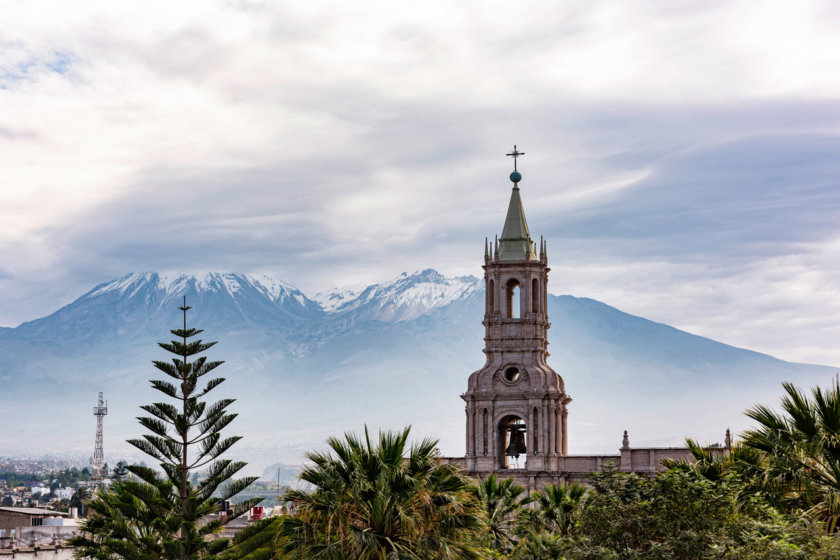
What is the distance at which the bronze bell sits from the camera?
242 ft

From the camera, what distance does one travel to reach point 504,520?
50.8 m

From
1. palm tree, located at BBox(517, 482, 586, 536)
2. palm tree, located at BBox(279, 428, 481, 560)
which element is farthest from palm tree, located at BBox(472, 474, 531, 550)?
palm tree, located at BBox(279, 428, 481, 560)

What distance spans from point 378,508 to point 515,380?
41524 millimetres

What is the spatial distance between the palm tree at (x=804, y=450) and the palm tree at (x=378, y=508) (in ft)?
24.5

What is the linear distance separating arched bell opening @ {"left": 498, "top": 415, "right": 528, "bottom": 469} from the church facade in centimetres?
5

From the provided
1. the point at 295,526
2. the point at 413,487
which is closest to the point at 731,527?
the point at 413,487

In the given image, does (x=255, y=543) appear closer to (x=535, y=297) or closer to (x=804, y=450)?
(x=804, y=450)

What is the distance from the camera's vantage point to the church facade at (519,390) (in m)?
71.9

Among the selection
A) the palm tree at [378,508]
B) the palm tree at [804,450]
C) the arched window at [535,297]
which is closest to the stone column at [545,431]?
the arched window at [535,297]

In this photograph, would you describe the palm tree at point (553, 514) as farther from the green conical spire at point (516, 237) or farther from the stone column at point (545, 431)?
the green conical spire at point (516, 237)

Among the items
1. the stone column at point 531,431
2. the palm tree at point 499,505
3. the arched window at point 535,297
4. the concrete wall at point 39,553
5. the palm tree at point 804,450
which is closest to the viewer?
the palm tree at point 804,450

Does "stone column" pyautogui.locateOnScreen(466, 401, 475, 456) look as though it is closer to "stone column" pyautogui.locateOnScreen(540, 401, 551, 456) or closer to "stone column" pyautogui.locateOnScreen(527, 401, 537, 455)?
"stone column" pyautogui.locateOnScreen(527, 401, 537, 455)

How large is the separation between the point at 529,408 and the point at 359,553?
137 ft

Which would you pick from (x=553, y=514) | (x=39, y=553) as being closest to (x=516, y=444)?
(x=39, y=553)
